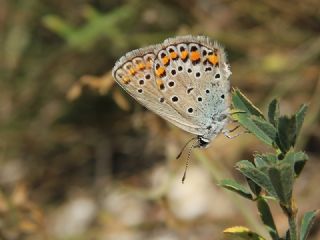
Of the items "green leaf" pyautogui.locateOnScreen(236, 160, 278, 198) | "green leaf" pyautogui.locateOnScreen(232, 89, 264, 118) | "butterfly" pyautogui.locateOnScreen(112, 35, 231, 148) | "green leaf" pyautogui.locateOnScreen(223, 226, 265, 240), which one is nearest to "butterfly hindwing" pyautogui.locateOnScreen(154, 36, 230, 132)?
"butterfly" pyautogui.locateOnScreen(112, 35, 231, 148)

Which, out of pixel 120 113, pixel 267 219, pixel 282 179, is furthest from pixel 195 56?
pixel 120 113

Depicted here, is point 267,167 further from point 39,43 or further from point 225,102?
point 39,43

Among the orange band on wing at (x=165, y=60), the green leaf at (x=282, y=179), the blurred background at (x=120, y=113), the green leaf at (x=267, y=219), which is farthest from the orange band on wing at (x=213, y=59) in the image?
the blurred background at (x=120, y=113)

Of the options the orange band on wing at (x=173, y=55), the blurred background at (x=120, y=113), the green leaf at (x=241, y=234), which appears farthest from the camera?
the blurred background at (x=120, y=113)

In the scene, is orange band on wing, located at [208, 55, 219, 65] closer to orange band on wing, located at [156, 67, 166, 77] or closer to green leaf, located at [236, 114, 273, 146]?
orange band on wing, located at [156, 67, 166, 77]

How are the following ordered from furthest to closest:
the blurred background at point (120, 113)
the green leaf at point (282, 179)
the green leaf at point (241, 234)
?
the blurred background at point (120, 113)
the green leaf at point (241, 234)
the green leaf at point (282, 179)

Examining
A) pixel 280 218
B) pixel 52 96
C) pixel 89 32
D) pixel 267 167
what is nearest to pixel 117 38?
pixel 89 32

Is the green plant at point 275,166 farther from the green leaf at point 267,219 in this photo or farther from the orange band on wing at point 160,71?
the orange band on wing at point 160,71

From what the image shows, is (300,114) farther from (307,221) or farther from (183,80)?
(183,80)
